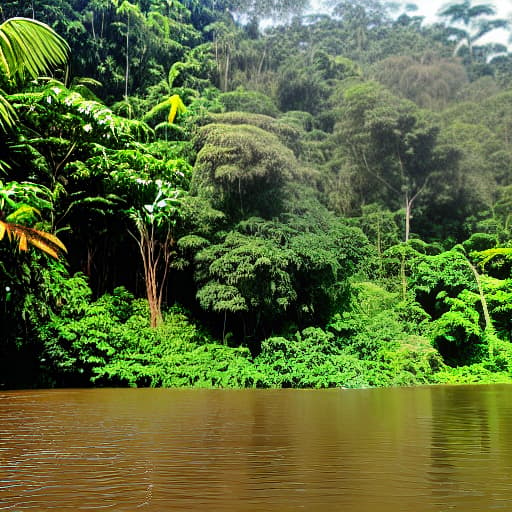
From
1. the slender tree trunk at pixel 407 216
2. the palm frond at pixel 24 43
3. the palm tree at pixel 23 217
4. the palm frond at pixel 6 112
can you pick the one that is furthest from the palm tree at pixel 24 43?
the slender tree trunk at pixel 407 216

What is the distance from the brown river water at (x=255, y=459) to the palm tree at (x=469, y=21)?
2418cm

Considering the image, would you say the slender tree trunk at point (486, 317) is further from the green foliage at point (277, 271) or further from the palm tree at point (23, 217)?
the palm tree at point (23, 217)

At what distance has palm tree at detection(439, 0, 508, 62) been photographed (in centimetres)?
2677

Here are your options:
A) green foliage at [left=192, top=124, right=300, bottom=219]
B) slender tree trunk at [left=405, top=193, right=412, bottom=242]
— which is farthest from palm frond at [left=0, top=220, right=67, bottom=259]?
slender tree trunk at [left=405, top=193, right=412, bottom=242]

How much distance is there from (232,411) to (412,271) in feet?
36.4

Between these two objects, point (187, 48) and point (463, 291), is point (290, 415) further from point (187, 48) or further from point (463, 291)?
point (187, 48)

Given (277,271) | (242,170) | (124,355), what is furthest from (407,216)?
(124,355)

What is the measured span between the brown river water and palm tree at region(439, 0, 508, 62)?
79.3 feet

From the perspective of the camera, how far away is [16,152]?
10930 mm

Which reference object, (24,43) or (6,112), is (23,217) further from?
(24,43)

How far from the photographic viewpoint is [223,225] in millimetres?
12359

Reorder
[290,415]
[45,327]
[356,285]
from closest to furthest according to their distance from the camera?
[290,415] → [45,327] → [356,285]

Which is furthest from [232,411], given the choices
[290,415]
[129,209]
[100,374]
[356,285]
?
[356,285]

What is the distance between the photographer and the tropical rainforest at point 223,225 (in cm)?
1054
